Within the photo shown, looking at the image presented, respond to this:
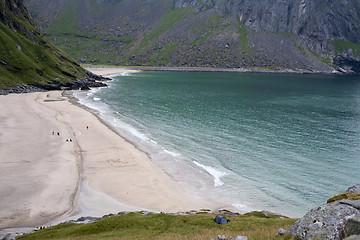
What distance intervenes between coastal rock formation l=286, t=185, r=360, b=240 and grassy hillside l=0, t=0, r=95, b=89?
127436 millimetres

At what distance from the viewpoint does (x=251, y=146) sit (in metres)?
58.6

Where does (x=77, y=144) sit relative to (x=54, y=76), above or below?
below

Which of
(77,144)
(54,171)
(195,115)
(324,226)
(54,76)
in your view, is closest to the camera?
(324,226)

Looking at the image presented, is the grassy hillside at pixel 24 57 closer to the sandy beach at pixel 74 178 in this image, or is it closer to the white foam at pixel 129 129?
the sandy beach at pixel 74 178

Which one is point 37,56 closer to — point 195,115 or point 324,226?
point 195,115

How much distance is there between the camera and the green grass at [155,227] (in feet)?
79.5

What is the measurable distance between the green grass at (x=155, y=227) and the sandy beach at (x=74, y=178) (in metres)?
6.59

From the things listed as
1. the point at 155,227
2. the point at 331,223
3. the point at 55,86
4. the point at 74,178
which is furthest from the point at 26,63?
the point at 331,223

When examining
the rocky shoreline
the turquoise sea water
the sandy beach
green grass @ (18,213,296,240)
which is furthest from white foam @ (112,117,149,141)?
the rocky shoreline

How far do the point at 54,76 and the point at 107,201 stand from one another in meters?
123

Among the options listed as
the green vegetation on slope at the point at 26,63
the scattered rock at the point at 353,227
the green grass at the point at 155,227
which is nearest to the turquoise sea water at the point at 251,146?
the green grass at the point at 155,227

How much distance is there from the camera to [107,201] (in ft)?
122

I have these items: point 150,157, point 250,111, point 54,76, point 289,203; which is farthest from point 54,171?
point 54,76

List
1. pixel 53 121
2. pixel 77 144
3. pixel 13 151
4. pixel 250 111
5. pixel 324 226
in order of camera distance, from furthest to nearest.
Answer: pixel 250 111 < pixel 53 121 < pixel 77 144 < pixel 13 151 < pixel 324 226
